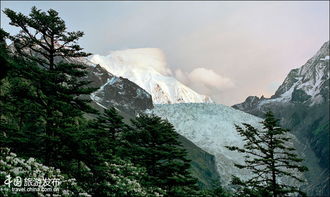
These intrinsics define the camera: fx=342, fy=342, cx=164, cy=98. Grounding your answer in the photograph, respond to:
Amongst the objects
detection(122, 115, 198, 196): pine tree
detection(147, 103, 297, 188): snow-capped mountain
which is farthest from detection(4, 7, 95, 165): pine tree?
detection(147, 103, 297, 188): snow-capped mountain

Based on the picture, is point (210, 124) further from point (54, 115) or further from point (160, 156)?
point (54, 115)

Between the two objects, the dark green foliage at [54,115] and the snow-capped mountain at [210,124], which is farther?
the snow-capped mountain at [210,124]

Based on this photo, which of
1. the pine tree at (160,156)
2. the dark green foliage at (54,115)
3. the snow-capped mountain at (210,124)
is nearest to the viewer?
the dark green foliage at (54,115)

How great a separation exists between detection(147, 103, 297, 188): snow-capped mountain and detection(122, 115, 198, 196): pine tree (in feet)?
345

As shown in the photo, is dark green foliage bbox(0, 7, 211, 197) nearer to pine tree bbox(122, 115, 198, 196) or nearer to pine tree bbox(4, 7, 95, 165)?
pine tree bbox(4, 7, 95, 165)

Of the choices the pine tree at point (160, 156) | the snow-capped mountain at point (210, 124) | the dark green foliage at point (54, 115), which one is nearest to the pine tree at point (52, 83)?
the dark green foliage at point (54, 115)

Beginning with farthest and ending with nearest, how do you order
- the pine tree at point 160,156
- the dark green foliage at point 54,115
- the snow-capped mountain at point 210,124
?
1. the snow-capped mountain at point 210,124
2. the pine tree at point 160,156
3. the dark green foliage at point 54,115

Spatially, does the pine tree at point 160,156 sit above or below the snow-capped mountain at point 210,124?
below

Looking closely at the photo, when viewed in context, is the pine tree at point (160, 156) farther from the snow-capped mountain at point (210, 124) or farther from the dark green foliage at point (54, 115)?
the snow-capped mountain at point (210, 124)

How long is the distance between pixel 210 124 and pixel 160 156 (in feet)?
Answer: 378

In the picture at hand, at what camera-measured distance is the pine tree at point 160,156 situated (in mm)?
27197

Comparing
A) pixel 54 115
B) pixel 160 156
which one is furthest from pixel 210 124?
pixel 54 115

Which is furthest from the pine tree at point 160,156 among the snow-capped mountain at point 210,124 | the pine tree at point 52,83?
the snow-capped mountain at point 210,124

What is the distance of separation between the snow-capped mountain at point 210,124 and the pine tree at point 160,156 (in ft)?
345
